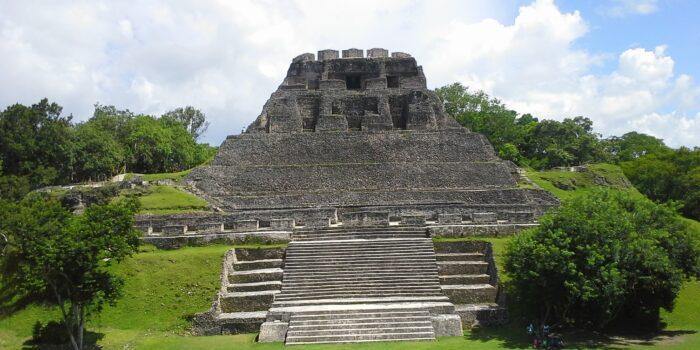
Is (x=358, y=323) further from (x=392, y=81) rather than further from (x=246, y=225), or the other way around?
(x=392, y=81)

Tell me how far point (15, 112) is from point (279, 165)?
764 inches

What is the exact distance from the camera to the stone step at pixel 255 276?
676 inches

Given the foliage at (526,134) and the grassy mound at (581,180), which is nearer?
the grassy mound at (581,180)

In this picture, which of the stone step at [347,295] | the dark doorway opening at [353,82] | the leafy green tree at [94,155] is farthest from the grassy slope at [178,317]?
the dark doorway opening at [353,82]

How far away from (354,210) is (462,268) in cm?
799

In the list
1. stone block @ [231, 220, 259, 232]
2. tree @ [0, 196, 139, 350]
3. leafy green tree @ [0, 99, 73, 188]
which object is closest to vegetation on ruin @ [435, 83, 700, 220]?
stone block @ [231, 220, 259, 232]

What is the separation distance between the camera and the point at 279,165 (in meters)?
29.0

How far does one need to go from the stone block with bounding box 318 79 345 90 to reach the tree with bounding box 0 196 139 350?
78.1 feet

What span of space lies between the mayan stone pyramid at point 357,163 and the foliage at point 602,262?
560 cm

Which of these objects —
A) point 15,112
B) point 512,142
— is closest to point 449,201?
point 512,142

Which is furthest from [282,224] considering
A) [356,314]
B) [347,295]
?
[356,314]

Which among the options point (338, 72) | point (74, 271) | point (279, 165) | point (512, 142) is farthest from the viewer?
point (512, 142)

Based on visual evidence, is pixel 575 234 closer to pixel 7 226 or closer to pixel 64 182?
pixel 7 226

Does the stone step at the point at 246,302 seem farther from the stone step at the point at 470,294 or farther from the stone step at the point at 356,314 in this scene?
the stone step at the point at 470,294
